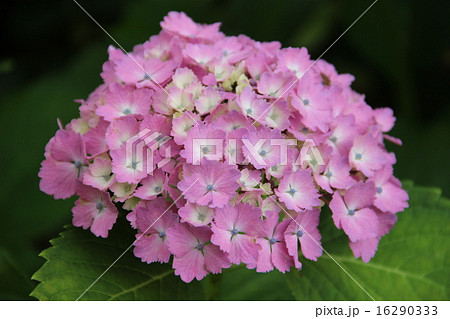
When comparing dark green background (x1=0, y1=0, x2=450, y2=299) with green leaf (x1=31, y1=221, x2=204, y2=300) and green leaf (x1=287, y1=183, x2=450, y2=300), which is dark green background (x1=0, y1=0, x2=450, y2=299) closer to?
green leaf (x1=287, y1=183, x2=450, y2=300)

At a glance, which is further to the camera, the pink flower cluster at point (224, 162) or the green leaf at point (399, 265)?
the green leaf at point (399, 265)

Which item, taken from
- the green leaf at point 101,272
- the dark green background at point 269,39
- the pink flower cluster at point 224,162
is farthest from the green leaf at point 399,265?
the dark green background at point 269,39

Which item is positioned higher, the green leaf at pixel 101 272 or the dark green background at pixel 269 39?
the dark green background at pixel 269 39

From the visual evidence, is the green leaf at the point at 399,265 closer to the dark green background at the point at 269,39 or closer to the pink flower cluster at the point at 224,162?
the pink flower cluster at the point at 224,162

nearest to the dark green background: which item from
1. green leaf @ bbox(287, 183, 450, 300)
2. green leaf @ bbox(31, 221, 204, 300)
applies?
green leaf @ bbox(287, 183, 450, 300)

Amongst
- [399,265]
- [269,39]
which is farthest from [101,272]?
[269,39]

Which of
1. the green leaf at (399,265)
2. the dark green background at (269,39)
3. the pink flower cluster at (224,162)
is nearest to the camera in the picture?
the pink flower cluster at (224,162)

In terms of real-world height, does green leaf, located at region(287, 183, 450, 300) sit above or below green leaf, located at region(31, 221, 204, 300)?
above
